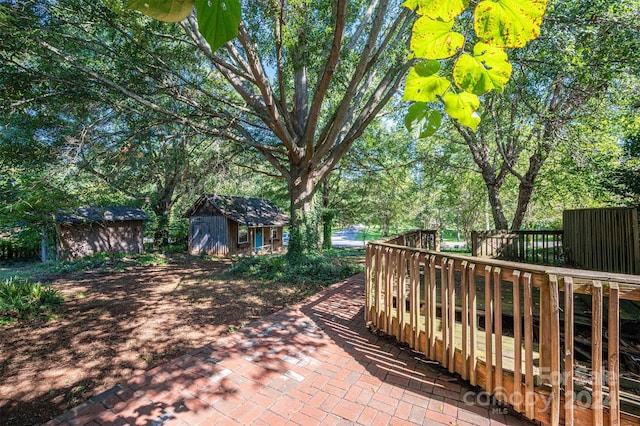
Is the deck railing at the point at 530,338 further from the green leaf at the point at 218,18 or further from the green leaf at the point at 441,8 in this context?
the green leaf at the point at 218,18

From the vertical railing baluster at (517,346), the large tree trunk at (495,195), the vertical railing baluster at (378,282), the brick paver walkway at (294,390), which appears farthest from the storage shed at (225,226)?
the vertical railing baluster at (517,346)

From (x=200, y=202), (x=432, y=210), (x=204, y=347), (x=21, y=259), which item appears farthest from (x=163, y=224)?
(x=432, y=210)

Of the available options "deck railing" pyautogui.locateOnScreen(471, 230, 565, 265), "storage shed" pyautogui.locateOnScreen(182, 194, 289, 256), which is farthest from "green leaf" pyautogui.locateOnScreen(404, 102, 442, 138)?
"storage shed" pyautogui.locateOnScreen(182, 194, 289, 256)

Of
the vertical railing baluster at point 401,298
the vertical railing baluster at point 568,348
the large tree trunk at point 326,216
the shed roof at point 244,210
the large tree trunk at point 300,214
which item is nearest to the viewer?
the vertical railing baluster at point 568,348

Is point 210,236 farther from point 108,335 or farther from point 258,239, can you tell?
point 108,335

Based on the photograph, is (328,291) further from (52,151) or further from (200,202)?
(200,202)

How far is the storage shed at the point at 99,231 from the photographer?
16.2 m

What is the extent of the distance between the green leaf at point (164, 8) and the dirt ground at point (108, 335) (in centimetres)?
343

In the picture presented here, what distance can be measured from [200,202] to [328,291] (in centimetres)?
1577

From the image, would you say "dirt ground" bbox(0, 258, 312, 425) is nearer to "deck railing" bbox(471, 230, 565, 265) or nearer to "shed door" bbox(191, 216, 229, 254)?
"deck railing" bbox(471, 230, 565, 265)

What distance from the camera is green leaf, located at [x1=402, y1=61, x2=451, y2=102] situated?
953 millimetres

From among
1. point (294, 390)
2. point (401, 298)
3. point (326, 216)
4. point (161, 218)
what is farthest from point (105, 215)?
point (401, 298)

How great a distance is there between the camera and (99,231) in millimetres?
18062

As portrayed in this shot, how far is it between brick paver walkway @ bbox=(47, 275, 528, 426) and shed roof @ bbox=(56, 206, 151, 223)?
51.3ft
